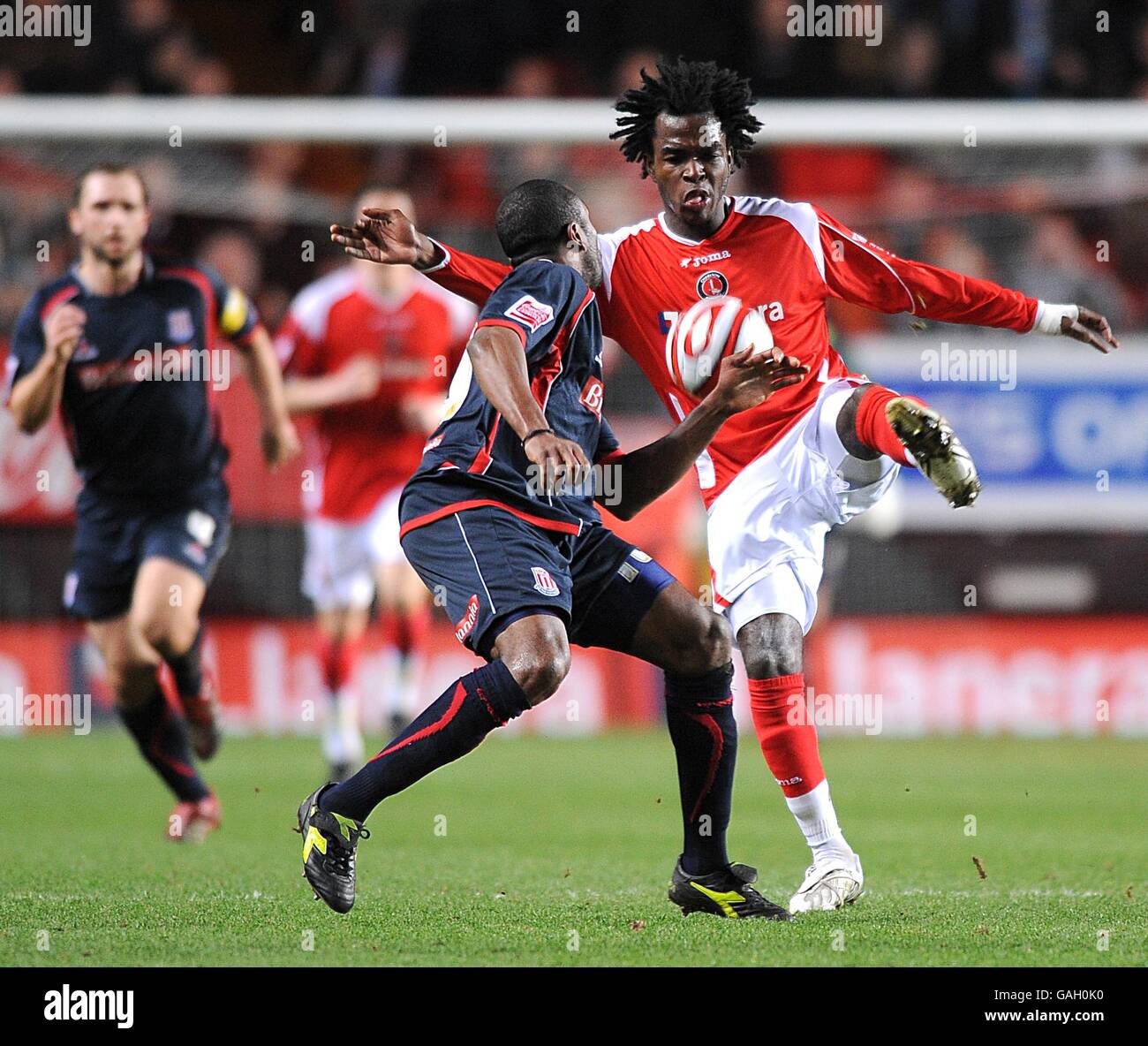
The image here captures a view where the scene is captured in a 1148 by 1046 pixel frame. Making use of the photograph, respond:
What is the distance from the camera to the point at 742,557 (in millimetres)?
5102

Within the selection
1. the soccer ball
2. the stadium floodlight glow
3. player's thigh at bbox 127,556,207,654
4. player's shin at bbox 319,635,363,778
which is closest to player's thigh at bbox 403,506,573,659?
Result: the soccer ball

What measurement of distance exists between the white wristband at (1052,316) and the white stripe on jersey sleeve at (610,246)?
1.27m

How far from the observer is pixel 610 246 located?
5289 mm

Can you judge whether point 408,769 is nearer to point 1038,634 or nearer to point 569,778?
point 569,778

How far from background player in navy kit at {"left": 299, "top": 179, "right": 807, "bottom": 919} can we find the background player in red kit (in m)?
4.37

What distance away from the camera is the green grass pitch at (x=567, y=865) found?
4008mm

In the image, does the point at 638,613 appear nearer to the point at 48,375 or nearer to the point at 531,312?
the point at 531,312

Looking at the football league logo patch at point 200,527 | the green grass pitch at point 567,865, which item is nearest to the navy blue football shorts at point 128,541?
the football league logo patch at point 200,527

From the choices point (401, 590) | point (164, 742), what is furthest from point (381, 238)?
point (401, 590)

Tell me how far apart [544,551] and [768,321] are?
1.29 meters

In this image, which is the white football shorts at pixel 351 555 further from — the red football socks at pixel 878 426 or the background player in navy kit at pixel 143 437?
the red football socks at pixel 878 426

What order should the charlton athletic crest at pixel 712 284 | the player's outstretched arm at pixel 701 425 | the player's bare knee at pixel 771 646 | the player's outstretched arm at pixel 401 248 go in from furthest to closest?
the charlton athletic crest at pixel 712 284 < the player's bare knee at pixel 771 646 < the player's outstretched arm at pixel 401 248 < the player's outstretched arm at pixel 701 425

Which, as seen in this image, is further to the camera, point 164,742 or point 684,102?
point 164,742

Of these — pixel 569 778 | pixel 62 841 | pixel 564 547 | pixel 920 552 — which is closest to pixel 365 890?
pixel 564 547
